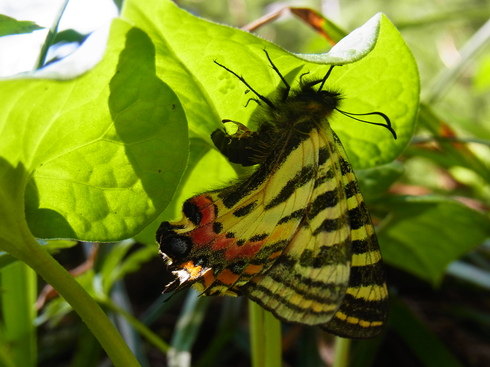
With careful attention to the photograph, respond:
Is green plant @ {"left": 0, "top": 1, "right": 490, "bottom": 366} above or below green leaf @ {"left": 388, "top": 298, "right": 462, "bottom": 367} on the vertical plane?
above

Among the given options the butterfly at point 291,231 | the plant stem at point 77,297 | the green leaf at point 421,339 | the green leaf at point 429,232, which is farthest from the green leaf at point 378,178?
the green leaf at point 421,339

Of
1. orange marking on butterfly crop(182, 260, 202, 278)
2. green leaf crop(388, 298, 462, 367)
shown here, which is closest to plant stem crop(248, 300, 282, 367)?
orange marking on butterfly crop(182, 260, 202, 278)

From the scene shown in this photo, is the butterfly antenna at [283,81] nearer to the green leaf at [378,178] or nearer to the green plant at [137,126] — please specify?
the green plant at [137,126]

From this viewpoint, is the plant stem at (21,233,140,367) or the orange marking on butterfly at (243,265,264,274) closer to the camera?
the plant stem at (21,233,140,367)

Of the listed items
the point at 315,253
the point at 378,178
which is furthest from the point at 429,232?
the point at 315,253

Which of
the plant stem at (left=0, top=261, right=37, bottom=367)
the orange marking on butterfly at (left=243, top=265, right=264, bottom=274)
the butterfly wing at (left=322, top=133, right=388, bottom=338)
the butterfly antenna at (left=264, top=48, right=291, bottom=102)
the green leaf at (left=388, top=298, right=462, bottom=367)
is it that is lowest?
the green leaf at (left=388, top=298, right=462, bottom=367)

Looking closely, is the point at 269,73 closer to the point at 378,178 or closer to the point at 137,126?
the point at 137,126

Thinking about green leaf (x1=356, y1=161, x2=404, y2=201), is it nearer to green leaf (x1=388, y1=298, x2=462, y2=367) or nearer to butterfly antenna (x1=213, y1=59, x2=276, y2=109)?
butterfly antenna (x1=213, y1=59, x2=276, y2=109)
